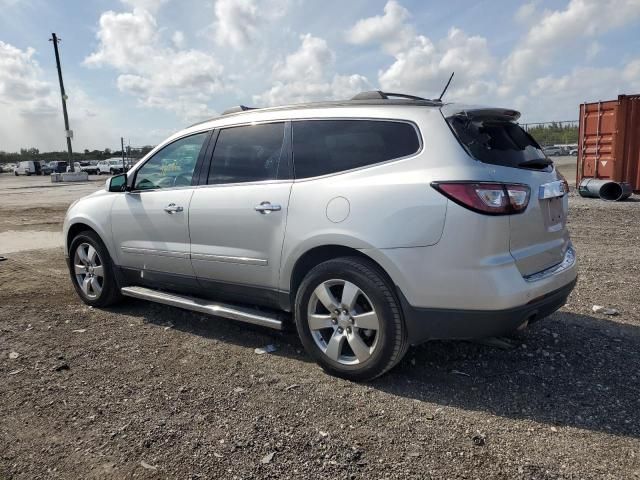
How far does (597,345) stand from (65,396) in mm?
3911

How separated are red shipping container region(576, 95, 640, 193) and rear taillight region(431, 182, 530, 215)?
1241 cm

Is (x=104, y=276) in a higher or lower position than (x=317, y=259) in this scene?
lower

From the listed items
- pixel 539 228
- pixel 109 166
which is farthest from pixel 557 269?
pixel 109 166

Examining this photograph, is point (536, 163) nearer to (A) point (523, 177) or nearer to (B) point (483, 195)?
(A) point (523, 177)

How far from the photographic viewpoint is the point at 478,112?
10.7 ft

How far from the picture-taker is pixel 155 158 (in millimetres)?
4738

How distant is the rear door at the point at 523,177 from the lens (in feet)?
9.93

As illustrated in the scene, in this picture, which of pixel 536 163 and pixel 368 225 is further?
pixel 536 163

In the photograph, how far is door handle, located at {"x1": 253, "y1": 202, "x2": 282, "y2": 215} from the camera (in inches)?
142

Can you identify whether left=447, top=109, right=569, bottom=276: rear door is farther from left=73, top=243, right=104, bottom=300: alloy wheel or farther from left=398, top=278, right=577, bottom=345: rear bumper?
left=73, top=243, right=104, bottom=300: alloy wheel

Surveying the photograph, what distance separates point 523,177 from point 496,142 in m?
0.30

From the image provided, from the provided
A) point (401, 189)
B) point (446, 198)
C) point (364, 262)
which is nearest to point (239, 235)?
point (364, 262)

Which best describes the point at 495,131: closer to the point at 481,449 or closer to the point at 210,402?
the point at 481,449

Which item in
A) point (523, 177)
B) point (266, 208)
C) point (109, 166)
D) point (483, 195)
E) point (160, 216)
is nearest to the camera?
point (483, 195)
